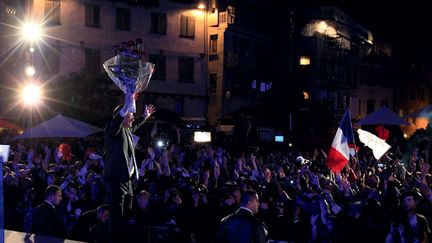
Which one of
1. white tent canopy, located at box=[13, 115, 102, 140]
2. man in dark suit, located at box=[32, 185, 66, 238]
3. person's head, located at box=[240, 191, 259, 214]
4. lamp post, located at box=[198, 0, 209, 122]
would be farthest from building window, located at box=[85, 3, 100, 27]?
person's head, located at box=[240, 191, 259, 214]

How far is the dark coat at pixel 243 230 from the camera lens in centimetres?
621

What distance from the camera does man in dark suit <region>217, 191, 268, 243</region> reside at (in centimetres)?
621

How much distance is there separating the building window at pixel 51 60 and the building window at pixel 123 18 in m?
4.94

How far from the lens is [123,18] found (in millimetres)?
40031

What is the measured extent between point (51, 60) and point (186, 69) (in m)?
10.2

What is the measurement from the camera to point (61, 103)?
106 ft

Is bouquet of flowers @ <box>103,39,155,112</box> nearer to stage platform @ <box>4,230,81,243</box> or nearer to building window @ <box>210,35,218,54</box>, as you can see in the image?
stage platform @ <box>4,230,81,243</box>

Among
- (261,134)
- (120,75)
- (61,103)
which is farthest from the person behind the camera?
(261,134)

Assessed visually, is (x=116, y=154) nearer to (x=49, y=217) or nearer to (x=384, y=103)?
(x=49, y=217)

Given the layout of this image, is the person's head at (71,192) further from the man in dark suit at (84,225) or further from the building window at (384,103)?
the building window at (384,103)

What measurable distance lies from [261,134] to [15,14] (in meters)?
17.7

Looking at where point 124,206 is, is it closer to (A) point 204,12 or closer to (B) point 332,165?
(B) point 332,165

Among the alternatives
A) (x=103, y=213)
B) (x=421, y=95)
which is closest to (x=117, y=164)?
(x=103, y=213)

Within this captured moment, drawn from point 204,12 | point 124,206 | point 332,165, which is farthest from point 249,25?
point 124,206
